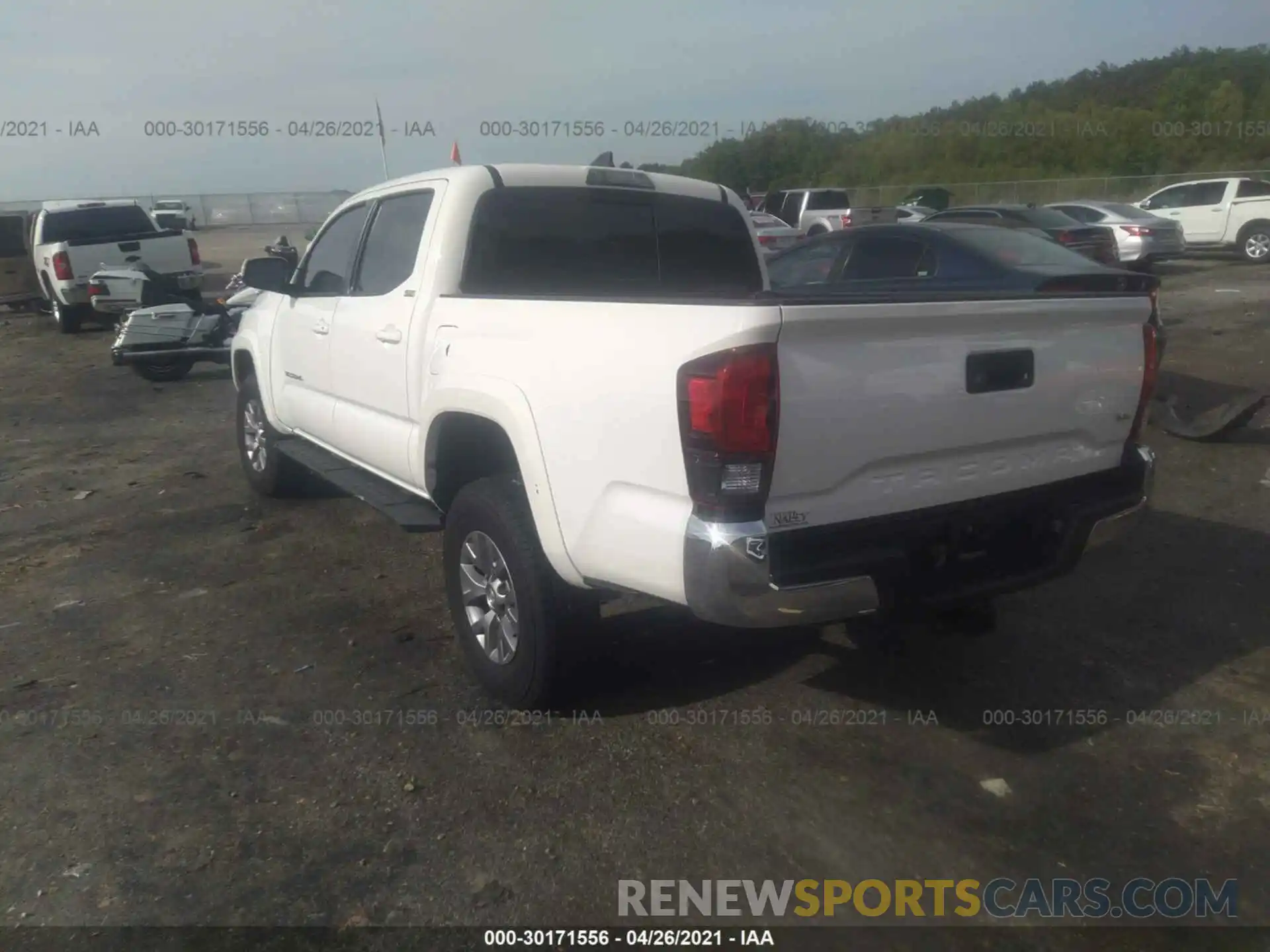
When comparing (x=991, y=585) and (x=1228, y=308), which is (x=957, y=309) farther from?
(x=1228, y=308)

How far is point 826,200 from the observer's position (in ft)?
89.9

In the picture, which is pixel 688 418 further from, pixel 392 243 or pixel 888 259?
pixel 888 259

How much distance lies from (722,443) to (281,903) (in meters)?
1.80

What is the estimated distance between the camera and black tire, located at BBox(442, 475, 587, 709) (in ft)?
11.6

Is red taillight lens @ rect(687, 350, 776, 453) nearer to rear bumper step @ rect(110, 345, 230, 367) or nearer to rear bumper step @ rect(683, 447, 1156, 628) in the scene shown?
rear bumper step @ rect(683, 447, 1156, 628)

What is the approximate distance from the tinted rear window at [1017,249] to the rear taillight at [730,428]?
6.42m

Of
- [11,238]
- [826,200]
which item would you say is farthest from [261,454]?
[826,200]

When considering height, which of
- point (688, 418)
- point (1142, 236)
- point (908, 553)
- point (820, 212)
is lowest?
point (908, 553)

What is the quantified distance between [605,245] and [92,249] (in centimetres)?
1327

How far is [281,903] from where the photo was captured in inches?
113

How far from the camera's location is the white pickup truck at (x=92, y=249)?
14992 millimetres

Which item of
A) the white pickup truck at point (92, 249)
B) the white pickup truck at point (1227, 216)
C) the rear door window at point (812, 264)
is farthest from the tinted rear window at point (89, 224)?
the white pickup truck at point (1227, 216)

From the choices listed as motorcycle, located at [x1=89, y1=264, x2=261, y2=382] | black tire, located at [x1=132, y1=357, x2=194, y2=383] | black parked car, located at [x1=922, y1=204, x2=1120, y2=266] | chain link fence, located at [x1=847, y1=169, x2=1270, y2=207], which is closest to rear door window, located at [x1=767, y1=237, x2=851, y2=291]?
black parked car, located at [x1=922, y1=204, x2=1120, y2=266]

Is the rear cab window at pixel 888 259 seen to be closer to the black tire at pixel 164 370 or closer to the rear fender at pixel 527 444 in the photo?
the rear fender at pixel 527 444
